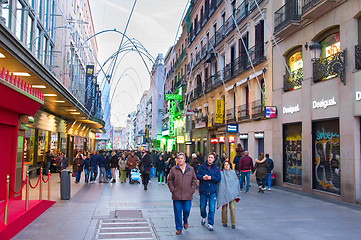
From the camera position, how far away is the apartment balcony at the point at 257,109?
20.9 meters

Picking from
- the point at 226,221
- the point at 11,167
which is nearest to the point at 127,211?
the point at 226,221

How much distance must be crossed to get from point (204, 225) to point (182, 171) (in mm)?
1659

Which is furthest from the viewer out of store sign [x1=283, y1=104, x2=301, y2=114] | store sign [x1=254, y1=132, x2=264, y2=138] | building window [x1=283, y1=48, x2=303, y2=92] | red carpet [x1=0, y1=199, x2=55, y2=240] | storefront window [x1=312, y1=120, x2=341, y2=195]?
store sign [x1=254, y1=132, x2=264, y2=138]

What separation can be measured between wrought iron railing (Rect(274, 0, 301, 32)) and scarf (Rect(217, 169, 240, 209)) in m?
10.6

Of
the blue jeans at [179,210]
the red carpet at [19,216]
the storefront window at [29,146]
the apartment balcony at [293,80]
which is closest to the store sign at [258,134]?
the apartment balcony at [293,80]

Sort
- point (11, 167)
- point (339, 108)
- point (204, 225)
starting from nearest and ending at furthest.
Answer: point (204, 225), point (11, 167), point (339, 108)

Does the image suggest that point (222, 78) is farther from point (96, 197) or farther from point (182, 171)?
point (182, 171)

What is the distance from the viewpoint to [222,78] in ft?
93.4

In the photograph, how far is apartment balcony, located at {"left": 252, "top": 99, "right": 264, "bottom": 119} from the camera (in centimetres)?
2090

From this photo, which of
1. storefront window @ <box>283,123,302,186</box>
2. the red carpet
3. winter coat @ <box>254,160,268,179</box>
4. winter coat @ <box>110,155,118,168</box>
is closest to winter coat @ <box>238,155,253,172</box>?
winter coat @ <box>254,160,268,179</box>

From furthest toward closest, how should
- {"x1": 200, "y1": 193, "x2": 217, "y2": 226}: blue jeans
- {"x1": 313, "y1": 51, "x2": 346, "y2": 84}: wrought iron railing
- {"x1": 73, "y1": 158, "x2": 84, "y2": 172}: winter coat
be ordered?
{"x1": 73, "y1": 158, "x2": 84, "y2": 172}: winter coat, {"x1": 313, "y1": 51, "x2": 346, "y2": 84}: wrought iron railing, {"x1": 200, "y1": 193, "x2": 217, "y2": 226}: blue jeans

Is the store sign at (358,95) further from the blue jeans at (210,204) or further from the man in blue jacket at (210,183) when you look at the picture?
the blue jeans at (210,204)

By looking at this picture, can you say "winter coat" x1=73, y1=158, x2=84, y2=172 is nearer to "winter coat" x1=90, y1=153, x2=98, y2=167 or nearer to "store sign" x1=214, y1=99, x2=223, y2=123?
"winter coat" x1=90, y1=153, x2=98, y2=167

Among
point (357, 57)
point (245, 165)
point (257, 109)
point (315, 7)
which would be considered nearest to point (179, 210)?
point (245, 165)
